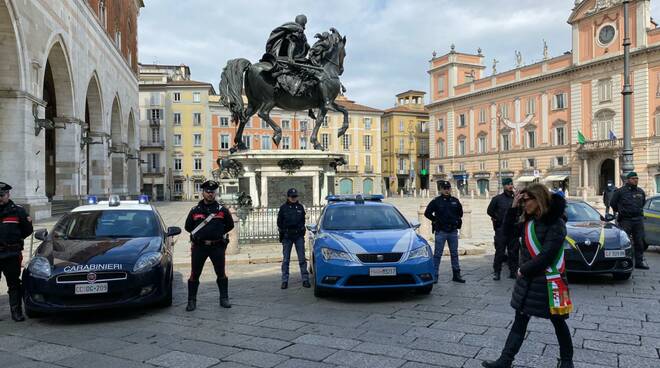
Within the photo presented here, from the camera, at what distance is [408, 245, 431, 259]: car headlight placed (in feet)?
22.4

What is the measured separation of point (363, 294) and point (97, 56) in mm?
28294

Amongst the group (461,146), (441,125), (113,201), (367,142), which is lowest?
(113,201)

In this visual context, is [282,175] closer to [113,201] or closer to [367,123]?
[113,201]

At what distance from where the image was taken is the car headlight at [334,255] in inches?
267

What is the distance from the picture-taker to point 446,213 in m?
8.26

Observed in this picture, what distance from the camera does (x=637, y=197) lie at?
376 inches

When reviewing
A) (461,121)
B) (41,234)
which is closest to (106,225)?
(41,234)

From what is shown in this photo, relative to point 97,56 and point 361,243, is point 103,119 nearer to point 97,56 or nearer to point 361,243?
point 97,56

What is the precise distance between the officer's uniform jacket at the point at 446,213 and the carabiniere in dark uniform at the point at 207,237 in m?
3.44

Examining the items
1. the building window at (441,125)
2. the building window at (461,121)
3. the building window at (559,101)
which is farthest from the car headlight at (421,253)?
the building window at (441,125)

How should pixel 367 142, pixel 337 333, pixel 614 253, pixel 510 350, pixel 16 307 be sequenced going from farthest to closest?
pixel 367 142
pixel 614 253
pixel 16 307
pixel 337 333
pixel 510 350

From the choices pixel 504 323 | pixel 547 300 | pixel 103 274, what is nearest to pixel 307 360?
pixel 547 300

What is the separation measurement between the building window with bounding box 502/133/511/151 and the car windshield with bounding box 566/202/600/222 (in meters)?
55.0

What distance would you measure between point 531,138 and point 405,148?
26675 mm
